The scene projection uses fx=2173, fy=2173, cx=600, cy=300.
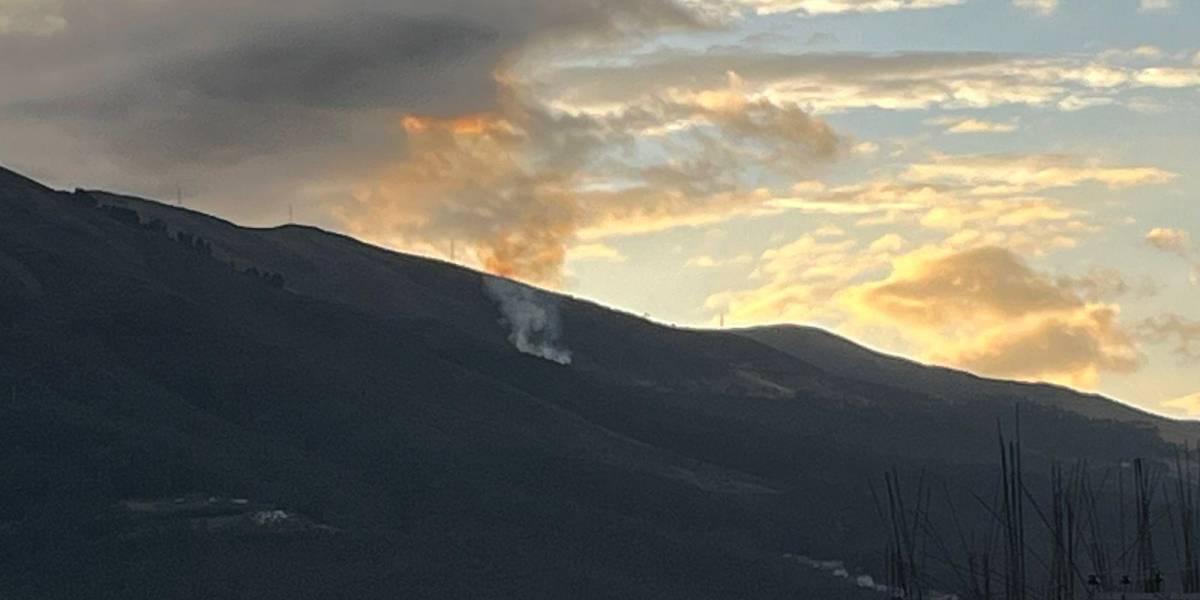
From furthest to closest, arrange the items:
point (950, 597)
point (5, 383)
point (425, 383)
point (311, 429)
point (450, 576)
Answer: point (425, 383) → point (311, 429) → point (5, 383) → point (450, 576) → point (950, 597)

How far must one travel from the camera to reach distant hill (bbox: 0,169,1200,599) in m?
122

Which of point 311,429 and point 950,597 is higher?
point 311,429

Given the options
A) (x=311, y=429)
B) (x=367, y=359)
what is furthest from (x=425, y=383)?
(x=311, y=429)

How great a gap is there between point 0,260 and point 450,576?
58301mm

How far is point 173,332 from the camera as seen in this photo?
162125 millimetres

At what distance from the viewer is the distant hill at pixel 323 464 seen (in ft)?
401

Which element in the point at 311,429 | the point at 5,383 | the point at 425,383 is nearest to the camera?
the point at 5,383

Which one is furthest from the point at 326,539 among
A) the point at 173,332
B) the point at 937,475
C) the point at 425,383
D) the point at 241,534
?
the point at 937,475

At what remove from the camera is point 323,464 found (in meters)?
145

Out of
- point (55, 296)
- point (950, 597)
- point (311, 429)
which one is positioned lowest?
point (950, 597)

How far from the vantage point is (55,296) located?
533 feet

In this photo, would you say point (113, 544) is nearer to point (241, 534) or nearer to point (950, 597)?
point (241, 534)

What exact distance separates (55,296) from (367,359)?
27320 mm

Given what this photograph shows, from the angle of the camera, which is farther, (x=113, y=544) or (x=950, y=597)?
(x=113, y=544)
